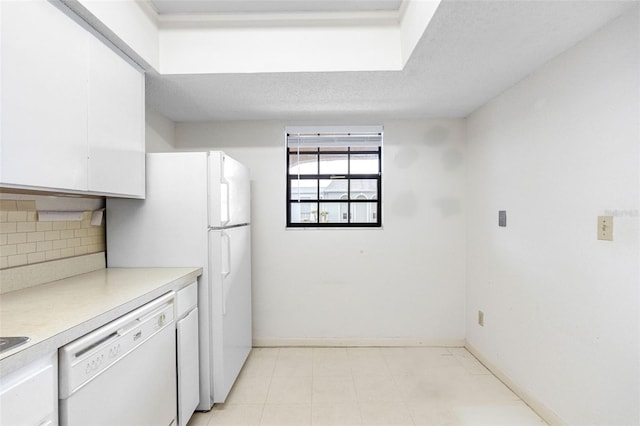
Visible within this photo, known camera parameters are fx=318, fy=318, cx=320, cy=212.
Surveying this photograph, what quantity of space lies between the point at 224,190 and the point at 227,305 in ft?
2.58

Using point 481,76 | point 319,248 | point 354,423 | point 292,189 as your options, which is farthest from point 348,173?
point 354,423

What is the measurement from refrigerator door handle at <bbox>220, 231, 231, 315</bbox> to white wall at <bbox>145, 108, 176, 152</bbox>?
115 cm

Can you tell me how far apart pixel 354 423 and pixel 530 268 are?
152 centimetres

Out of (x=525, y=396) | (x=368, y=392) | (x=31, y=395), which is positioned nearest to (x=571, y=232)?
(x=525, y=396)

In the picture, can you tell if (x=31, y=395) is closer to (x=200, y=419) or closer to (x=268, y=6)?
Answer: (x=200, y=419)

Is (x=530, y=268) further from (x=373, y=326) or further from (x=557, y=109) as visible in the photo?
(x=373, y=326)

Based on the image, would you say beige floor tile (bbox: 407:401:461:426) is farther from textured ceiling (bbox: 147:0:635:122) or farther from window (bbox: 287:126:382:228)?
textured ceiling (bbox: 147:0:635:122)

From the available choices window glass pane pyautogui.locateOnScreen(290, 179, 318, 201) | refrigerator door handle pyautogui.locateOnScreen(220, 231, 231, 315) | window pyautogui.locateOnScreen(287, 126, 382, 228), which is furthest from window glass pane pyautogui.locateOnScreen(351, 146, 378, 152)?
refrigerator door handle pyautogui.locateOnScreen(220, 231, 231, 315)

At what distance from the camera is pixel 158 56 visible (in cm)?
196

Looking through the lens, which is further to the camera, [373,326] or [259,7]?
[373,326]

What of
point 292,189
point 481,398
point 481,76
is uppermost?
point 481,76

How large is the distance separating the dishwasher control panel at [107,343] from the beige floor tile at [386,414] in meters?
1.37

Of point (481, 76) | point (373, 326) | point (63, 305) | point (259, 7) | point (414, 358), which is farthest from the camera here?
point (373, 326)

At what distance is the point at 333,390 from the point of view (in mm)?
2318
